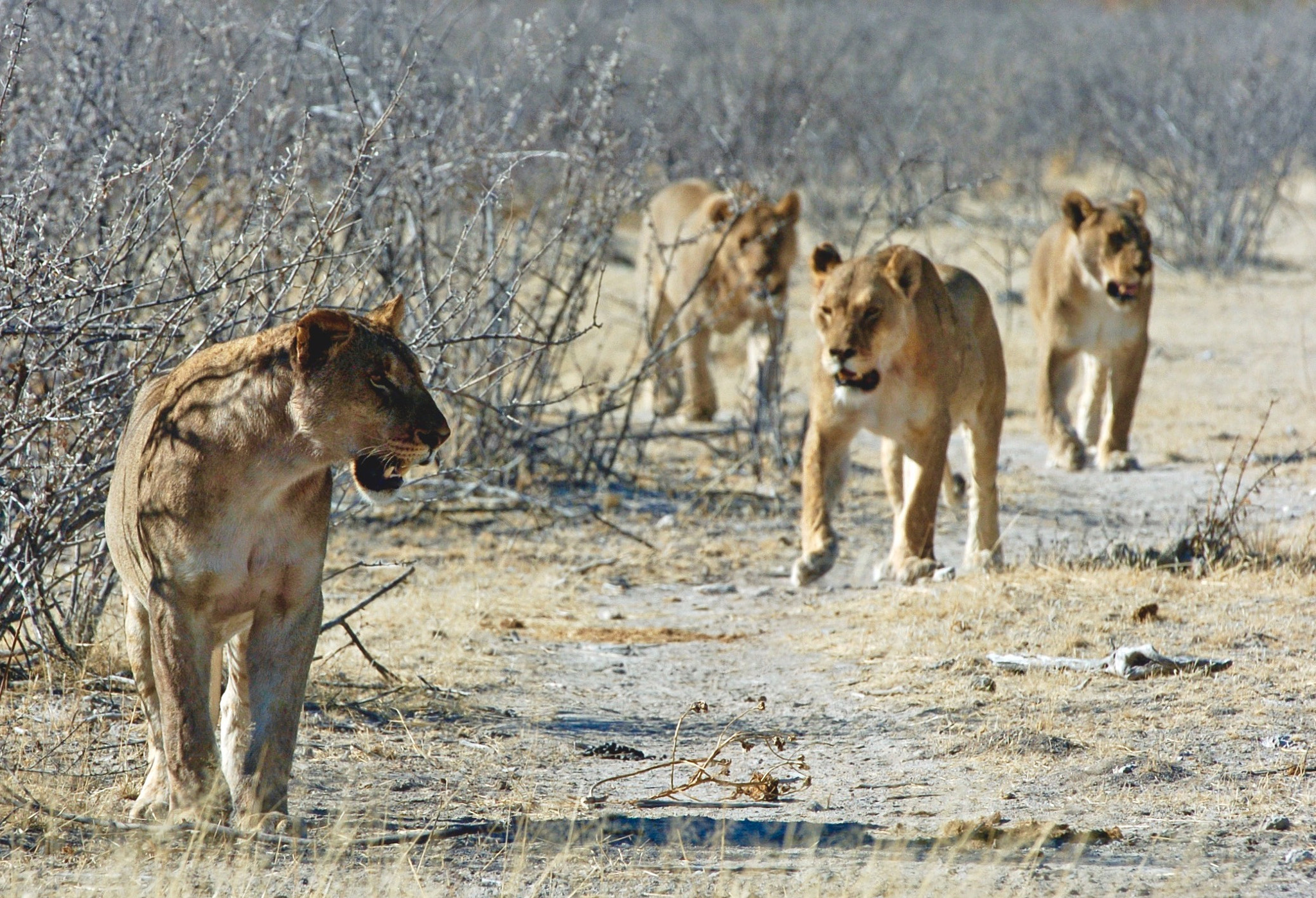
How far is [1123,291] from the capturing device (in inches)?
388

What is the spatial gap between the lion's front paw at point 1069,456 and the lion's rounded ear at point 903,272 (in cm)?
338

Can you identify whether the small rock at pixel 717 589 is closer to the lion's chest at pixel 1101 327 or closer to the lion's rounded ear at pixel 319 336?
the lion's chest at pixel 1101 327

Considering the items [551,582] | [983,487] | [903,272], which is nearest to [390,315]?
→ [903,272]

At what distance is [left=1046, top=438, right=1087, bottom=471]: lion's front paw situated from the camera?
32.5 ft

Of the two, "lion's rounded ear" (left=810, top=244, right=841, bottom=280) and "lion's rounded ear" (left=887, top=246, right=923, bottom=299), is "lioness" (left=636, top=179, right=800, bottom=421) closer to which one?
"lion's rounded ear" (left=810, top=244, right=841, bottom=280)

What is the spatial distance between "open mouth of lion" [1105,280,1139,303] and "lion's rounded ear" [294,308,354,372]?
692 cm

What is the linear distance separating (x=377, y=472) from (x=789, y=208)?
23.5 feet

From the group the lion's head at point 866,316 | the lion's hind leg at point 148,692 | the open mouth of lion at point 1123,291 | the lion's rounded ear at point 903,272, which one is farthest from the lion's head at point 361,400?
the open mouth of lion at point 1123,291

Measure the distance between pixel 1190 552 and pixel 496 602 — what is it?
300 cm

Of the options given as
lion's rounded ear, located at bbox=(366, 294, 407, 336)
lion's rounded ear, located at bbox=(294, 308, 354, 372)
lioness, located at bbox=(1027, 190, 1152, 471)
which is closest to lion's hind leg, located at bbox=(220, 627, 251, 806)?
lion's rounded ear, located at bbox=(294, 308, 354, 372)

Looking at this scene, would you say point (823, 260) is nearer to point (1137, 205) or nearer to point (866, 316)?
point (866, 316)

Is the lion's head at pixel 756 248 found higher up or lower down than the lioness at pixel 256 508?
higher up

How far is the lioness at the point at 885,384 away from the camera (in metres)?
6.70

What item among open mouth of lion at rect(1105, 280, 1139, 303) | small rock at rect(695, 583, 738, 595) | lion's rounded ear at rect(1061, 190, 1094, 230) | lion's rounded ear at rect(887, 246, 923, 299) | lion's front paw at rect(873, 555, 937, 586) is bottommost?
small rock at rect(695, 583, 738, 595)
